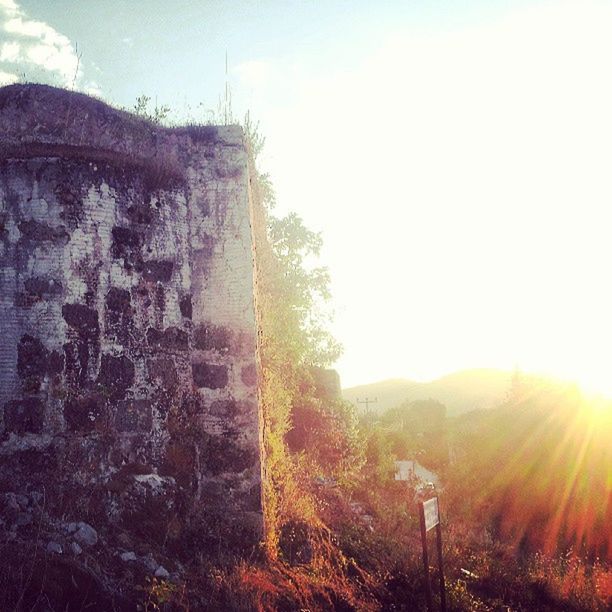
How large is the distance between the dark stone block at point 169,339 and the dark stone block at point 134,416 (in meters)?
0.69

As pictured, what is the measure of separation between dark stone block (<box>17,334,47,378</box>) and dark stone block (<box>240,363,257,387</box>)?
2231 millimetres

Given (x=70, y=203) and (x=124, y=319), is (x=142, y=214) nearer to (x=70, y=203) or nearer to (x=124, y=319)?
(x=70, y=203)

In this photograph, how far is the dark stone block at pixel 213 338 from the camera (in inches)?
244

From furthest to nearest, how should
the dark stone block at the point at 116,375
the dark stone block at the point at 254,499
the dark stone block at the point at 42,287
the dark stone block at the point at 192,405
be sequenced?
the dark stone block at the point at 192,405 → the dark stone block at the point at 254,499 → the dark stone block at the point at 116,375 → the dark stone block at the point at 42,287

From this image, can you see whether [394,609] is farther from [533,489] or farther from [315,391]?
[533,489]

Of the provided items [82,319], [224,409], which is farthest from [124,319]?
[224,409]

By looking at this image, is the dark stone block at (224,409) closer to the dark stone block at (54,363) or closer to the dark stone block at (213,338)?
the dark stone block at (213,338)

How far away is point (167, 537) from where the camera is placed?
5289 millimetres

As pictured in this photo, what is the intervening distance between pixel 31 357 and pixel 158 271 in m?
1.69

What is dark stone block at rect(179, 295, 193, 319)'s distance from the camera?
6.19 metres

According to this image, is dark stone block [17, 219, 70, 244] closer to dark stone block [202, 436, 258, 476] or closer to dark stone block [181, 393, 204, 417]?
dark stone block [181, 393, 204, 417]

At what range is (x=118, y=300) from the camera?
5.80 meters

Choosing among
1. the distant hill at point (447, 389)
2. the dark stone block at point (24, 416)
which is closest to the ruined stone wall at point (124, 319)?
the dark stone block at point (24, 416)

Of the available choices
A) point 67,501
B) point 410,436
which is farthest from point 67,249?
point 410,436
